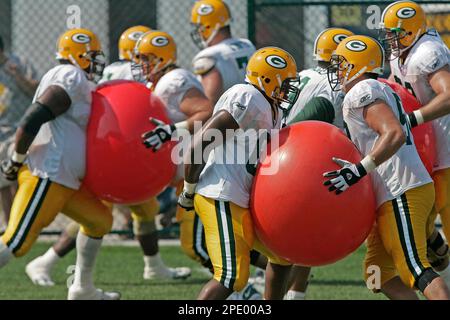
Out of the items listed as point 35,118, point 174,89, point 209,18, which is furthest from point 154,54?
point 35,118

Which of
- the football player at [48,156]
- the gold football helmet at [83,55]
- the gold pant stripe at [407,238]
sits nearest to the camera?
the gold pant stripe at [407,238]

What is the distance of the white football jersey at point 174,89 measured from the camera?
7586 millimetres

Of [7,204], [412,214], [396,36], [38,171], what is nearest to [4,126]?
[7,204]

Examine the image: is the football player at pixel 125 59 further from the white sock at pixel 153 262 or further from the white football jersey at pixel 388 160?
the white football jersey at pixel 388 160

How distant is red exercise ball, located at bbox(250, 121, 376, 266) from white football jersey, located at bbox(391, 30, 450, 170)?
101 cm

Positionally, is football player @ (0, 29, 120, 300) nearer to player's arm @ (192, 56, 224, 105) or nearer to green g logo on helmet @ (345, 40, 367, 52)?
player's arm @ (192, 56, 224, 105)

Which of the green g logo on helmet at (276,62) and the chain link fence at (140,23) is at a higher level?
the green g logo on helmet at (276,62)

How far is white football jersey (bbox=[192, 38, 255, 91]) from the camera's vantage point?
830 centimetres

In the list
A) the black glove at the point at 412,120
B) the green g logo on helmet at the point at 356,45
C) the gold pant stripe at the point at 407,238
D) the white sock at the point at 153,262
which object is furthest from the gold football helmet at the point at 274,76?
the white sock at the point at 153,262

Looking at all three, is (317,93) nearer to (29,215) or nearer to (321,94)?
(321,94)

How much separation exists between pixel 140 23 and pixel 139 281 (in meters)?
6.00

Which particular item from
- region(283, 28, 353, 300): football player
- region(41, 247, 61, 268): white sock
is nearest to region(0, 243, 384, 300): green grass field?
region(41, 247, 61, 268): white sock

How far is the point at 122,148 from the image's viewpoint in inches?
270

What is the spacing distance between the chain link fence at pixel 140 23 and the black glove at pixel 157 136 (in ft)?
14.7
